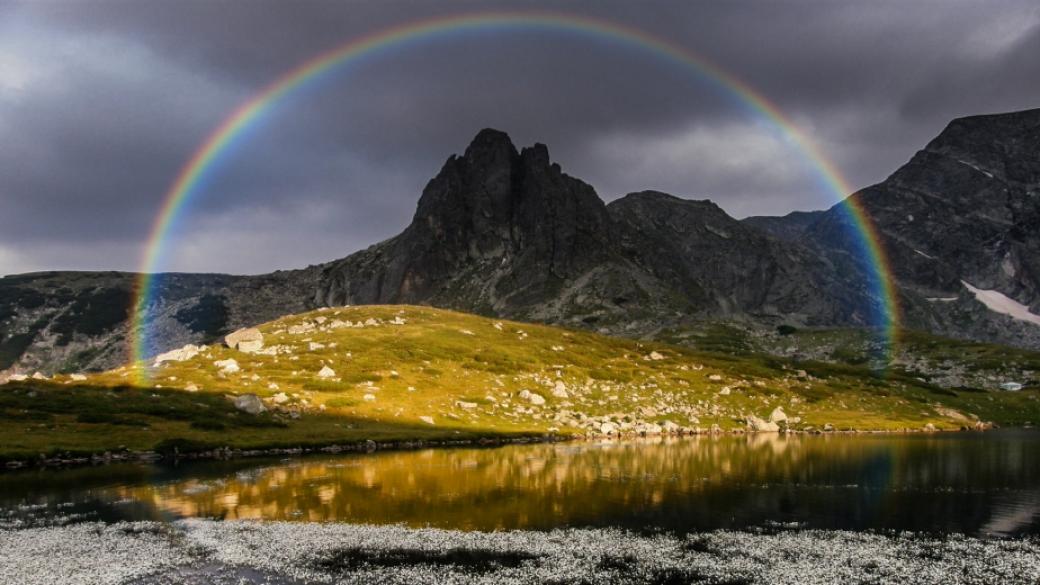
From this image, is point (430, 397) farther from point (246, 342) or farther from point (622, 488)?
point (622, 488)

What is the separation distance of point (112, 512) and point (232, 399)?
211 ft

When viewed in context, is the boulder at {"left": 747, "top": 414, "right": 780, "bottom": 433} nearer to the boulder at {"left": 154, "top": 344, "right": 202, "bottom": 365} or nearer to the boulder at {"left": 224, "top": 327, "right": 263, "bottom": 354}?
the boulder at {"left": 224, "top": 327, "right": 263, "bottom": 354}

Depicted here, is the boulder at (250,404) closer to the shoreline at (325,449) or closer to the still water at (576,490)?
the shoreline at (325,449)

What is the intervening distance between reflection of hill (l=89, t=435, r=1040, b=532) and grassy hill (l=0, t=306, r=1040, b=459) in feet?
79.4

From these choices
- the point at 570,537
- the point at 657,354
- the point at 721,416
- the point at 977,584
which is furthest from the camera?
the point at 657,354

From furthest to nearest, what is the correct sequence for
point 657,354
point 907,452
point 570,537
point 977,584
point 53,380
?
point 657,354 → point 53,380 → point 907,452 → point 570,537 → point 977,584

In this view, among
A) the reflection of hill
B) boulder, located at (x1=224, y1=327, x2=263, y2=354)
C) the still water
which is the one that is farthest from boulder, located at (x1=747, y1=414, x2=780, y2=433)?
boulder, located at (x1=224, y1=327, x2=263, y2=354)

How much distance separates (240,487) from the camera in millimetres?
65688

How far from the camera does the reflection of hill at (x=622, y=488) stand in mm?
51688

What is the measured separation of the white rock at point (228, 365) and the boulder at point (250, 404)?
25327 millimetres

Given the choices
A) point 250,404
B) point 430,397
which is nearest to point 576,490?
point 250,404

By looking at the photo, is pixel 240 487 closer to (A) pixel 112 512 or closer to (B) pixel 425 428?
(A) pixel 112 512

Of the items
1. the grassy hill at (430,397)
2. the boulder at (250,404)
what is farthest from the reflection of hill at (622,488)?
the boulder at (250,404)

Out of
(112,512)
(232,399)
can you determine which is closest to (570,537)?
(112,512)
